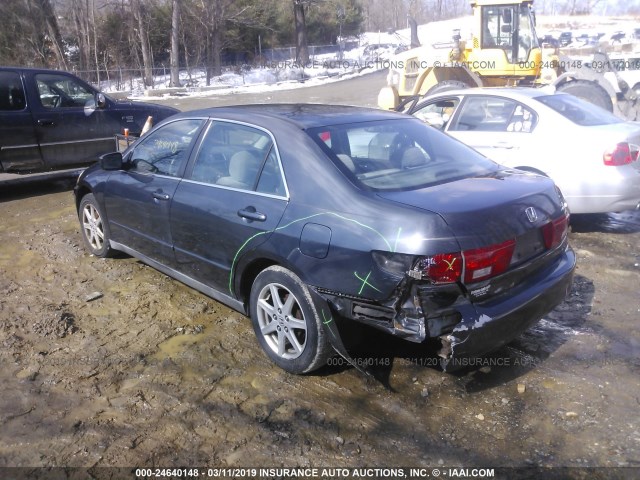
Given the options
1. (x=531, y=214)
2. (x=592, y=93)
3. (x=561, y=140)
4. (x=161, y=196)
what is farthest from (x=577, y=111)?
(x=592, y=93)

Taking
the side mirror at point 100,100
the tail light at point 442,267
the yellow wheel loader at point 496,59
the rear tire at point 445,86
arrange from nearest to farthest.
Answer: the tail light at point 442,267 → the side mirror at point 100,100 → the rear tire at point 445,86 → the yellow wheel loader at point 496,59

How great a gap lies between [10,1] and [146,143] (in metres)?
33.1

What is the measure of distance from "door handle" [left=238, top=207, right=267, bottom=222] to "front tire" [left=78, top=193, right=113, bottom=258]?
2.24 meters

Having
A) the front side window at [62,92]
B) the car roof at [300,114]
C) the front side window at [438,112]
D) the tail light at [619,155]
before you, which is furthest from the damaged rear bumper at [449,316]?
the front side window at [62,92]

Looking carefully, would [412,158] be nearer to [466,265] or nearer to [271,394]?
[466,265]

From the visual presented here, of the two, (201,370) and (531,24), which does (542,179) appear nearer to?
(201,370)

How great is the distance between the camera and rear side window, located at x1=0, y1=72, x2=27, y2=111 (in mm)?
7996


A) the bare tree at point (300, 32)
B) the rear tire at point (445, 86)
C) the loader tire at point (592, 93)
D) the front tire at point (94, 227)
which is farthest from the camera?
the bare tree at point (300, 32)

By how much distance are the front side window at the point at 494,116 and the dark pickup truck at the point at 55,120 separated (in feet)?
17.6

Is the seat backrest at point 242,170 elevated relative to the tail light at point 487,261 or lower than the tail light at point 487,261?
elevated

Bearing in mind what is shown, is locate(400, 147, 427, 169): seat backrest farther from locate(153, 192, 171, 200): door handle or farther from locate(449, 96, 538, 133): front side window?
locate(449, 96, 538, 133): front side window

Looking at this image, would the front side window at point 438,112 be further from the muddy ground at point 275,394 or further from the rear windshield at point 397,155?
the muddy ground at point 275,394

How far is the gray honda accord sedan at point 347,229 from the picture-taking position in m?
2.91

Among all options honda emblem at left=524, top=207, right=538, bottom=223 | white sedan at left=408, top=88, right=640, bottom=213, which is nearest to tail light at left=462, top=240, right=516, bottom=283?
honda emblem at left=524, top=207, right=538, bottom=223
